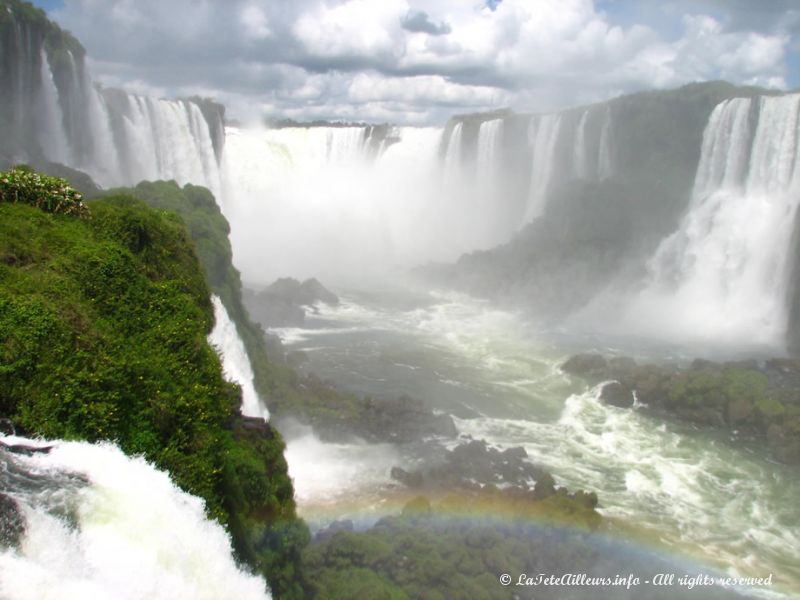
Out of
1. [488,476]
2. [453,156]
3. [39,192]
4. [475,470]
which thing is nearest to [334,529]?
[475,470]

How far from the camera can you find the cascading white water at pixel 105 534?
3.79 m

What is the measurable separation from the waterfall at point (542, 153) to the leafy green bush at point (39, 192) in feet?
118

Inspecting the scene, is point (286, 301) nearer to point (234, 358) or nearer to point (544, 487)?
point (234, 358)

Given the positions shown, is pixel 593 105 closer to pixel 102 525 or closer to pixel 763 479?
pixel 763 479

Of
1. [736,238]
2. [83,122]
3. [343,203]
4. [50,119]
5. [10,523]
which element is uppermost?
[83,122]

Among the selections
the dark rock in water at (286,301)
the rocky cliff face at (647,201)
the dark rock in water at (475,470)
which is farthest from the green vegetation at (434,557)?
the rocky cliff face at (647,201)

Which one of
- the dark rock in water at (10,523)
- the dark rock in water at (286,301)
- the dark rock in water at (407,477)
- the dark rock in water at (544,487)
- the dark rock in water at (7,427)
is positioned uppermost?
the dark rock in water at (7,427)

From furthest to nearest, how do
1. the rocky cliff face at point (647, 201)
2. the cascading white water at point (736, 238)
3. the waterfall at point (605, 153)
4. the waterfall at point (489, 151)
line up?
the waterfall at point (489, 151) < the waterfall at point (605, 153) < the rocky cliff face at point (647, 201) < the cascading white water at point (736, 238)

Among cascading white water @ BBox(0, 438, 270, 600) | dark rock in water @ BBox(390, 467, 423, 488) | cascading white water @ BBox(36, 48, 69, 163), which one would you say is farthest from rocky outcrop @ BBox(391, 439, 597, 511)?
cascading white water @ BBox(36, 48, 69, 163)

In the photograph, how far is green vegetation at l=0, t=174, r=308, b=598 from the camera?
515cm

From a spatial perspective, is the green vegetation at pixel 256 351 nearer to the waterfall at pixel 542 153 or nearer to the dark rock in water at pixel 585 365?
the dark rock in water at pixel 585 365

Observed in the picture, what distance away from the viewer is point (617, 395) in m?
20.6

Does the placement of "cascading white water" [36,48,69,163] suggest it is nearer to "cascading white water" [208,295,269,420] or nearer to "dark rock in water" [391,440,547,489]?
"cascading white water" [208,295,269,420]

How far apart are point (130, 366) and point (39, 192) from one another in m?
4.07
